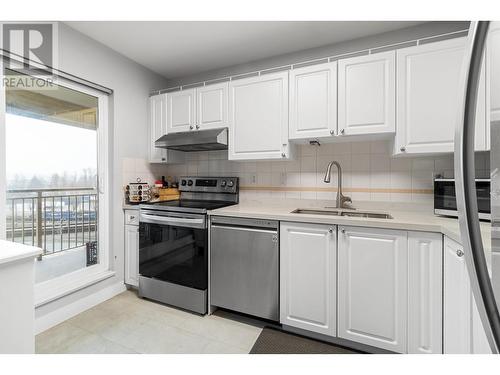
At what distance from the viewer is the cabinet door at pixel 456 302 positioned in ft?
3.51

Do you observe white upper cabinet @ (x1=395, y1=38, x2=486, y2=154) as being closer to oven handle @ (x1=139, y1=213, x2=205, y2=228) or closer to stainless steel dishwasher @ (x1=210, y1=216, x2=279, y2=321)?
stainless steel dishwasher @ (x1=210, y1=216, x2=279, y2=321)

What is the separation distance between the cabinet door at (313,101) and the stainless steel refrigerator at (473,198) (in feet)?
4.93

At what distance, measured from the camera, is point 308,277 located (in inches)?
65.8

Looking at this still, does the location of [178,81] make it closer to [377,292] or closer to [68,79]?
[68,79]

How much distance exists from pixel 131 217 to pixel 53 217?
2.07ft

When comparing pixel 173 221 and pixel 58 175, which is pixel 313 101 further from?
pixel 58 175

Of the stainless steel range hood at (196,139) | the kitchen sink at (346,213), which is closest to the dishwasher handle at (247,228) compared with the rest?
the kitchen sink at (346,213)

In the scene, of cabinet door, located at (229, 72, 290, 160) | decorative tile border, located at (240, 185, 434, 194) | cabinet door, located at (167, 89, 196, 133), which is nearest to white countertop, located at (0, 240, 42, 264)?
cabinet door, located at (229, 72, 290, 160)

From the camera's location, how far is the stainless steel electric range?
1981mm

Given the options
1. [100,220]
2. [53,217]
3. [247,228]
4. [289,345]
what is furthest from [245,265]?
[53,217]

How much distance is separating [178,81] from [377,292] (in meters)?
2.95

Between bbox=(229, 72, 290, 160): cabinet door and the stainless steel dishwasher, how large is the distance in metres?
0.66

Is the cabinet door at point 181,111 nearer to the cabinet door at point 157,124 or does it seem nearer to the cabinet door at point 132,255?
the cabinet door at point 157,124

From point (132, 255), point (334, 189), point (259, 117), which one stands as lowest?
point (132, 255)
